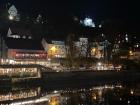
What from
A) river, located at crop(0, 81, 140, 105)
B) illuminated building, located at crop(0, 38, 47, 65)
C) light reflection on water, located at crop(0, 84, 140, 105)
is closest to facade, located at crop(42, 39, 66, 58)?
illuminated building, located at crop(0, 38, 47, 65)

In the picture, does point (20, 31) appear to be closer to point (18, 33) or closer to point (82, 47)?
point (18, 33)

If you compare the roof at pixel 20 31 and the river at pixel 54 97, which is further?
the roof at pixel 20 31

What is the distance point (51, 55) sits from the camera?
80188 millimetres

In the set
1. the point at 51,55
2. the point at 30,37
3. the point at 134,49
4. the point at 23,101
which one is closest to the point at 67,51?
the point at 51,55

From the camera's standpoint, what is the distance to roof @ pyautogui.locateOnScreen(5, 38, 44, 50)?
238 ft

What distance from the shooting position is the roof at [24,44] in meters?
72.4

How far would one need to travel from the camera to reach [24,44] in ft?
245

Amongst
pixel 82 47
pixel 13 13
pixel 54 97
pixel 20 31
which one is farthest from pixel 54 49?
pixel 54 97

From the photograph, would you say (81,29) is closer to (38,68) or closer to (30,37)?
(30,37)

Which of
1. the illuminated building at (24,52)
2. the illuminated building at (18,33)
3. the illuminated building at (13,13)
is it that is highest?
the illuminated building at (13,13)

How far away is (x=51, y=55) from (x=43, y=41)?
3908 mm

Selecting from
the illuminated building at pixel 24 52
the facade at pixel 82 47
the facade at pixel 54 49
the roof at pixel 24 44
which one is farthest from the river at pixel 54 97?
the facade at pixel 54 49

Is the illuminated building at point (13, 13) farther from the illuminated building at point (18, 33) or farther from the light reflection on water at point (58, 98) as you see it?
the light reflection on water at point (58, 98)

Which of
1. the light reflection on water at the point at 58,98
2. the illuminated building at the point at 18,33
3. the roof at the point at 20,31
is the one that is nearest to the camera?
the light reflection on water at the point at 58,98
